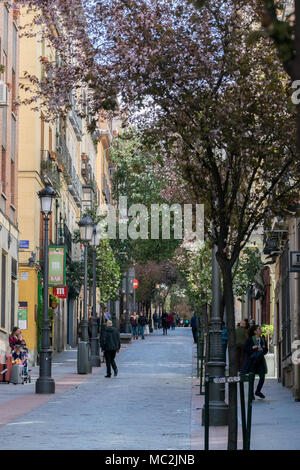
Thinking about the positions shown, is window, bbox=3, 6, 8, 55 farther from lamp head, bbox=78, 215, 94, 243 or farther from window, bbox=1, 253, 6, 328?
window, bbox=1, 253, 6, 328

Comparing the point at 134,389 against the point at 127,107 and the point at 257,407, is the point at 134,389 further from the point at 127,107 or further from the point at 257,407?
the point at 127,107

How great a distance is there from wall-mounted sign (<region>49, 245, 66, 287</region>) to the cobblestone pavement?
2939 mm

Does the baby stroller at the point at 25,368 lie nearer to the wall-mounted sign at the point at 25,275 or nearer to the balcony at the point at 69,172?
the wall-mounted sign at the point at 25,275

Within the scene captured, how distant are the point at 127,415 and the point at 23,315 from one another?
1919 centimetres

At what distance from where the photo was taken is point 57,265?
31984 millimetres

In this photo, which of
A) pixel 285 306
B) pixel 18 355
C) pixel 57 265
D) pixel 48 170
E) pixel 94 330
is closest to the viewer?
pixel 18 355

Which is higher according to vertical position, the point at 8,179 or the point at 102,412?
the point at 8,179

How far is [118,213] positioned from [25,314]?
24.2 metres

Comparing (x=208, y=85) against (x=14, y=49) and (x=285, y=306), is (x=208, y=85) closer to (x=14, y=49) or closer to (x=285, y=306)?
(x=285, y=306)

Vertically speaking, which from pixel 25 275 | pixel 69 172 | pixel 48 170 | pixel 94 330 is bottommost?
pixel 94 330

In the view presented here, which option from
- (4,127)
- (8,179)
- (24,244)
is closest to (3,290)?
(8,179)

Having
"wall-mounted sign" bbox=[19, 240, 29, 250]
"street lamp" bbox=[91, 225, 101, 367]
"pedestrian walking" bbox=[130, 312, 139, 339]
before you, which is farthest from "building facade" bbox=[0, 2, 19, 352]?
"pedestrian walking" bbox=[130, 312, 139, 339]

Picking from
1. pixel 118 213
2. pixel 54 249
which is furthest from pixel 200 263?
pixel 118 213

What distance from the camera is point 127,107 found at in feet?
41.8
